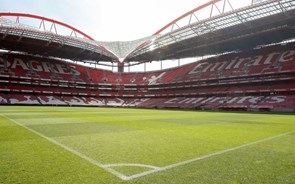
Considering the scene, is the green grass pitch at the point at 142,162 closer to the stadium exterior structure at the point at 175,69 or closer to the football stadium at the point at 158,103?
the football stadium at the point at 158,103

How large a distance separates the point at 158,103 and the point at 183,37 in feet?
52.2

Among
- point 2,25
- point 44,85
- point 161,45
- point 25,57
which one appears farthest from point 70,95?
point 161,45

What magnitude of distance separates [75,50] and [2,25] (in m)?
18.1

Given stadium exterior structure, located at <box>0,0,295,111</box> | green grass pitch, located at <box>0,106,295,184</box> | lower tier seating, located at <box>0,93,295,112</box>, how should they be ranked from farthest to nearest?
stadium exterior structure, located at <box>0,0,295,111</box> < lower tier seating, located at <box>0,93,295,112</box> < green grass pitch, located at <box>0,106,295,184</box>

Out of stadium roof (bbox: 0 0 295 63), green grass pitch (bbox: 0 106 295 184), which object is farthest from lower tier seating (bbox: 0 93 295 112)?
green grass pitch (bbox: 0 106 295 184)

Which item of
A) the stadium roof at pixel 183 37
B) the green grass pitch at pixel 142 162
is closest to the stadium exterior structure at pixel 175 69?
the stadium roof at pixel 183 37

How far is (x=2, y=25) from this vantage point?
4466cm

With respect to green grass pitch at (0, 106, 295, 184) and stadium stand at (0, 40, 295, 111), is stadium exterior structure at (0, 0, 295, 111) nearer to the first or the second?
stadium stand at (0, 40, 295, 111)

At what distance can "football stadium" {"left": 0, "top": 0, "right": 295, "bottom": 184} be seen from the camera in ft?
14.6

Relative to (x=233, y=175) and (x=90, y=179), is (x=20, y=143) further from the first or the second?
(x=233, y=175)

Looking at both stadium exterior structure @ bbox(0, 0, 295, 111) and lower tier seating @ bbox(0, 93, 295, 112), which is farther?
stadium exterior structure @ bbox(0, 0, 295, 111)

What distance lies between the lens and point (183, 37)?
49.3 m

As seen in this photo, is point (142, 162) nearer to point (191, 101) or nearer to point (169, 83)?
point (191, 101)

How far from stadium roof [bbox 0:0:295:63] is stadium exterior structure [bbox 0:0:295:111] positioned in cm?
12
